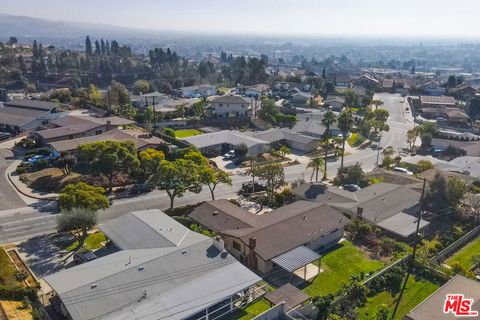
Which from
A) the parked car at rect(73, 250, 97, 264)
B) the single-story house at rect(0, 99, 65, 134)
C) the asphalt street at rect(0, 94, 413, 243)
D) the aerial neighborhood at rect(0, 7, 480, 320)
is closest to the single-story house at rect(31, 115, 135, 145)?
the aerial neighborhood at rect(0, 7, 480, 320)

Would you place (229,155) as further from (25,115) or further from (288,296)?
(25,115)

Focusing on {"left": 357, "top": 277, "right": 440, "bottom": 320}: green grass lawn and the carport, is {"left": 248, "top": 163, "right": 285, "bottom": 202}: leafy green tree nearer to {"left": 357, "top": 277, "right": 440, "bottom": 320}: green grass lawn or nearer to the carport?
the carport

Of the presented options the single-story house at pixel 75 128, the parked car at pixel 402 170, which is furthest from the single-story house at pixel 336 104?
the single-story house at pixel 75 128

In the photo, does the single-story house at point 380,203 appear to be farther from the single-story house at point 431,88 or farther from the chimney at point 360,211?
the single-story house at point 431,88

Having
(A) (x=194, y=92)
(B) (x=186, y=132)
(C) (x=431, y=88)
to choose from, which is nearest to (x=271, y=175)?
(B) (x=186, y=132)

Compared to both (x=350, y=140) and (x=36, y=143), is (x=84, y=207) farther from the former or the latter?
(x=350, y=140)

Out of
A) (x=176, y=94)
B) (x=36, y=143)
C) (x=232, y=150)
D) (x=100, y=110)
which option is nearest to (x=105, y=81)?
(x=176, y=94)

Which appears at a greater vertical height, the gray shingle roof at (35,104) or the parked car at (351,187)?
the gray shingle roof at (35,104)
